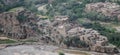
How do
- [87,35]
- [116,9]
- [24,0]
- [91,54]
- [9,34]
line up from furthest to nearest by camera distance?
[24,0], [116,9], [9,34], [87,35], [91,54]

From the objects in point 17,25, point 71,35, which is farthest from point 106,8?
point 17,25

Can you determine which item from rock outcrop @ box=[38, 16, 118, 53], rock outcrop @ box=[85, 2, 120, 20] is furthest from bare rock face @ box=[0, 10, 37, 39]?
rock outcrop @ box=[85, 2, 120, 20]

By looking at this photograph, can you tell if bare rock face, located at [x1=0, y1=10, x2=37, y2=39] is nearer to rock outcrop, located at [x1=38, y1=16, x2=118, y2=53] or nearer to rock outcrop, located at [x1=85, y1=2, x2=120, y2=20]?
rock outcrop, located at [x1=38, y1=16, x2=118, y2=53]

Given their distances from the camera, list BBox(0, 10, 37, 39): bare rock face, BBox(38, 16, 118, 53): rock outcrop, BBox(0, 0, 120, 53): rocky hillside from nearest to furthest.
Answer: BBox(38, 16, 118, 53): rock outcrop
BBox(0, 0, 120, 53): rocky hillside
BBox(0, 10, 37, 39): bare rock face

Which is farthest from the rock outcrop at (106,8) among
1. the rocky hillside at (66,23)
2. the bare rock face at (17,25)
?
the bare rock face at (17,25)

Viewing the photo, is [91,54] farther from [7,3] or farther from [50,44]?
[7,3]

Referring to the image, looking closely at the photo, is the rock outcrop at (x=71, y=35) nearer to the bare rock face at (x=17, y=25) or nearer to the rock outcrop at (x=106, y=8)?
the bare rock face at (x=17, y=25)

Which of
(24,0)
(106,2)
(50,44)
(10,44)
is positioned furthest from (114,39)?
(24,0)

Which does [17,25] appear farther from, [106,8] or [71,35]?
[106,8]

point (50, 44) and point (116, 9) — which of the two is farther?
point (116, 9)
